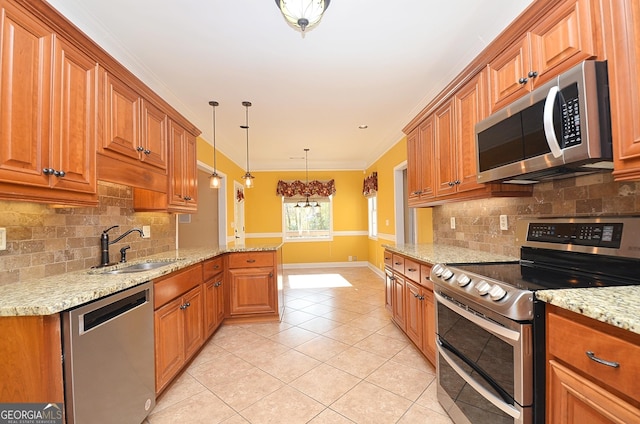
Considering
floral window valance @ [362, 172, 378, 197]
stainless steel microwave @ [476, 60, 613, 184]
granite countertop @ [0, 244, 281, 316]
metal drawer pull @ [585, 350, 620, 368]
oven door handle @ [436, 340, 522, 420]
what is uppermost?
floral window valance @ [362, 172, 378, 197]

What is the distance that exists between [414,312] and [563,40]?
205 cm

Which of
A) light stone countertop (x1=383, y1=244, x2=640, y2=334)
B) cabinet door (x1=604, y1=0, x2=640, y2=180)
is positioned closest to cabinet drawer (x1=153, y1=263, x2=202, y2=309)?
light stone countertop (x1=383, y1=244, x2=640, y2=334)

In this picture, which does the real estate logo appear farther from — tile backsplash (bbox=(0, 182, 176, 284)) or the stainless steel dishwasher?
tile backsplash (bbox=(0, 182, 176, 284))

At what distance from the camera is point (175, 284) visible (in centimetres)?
211

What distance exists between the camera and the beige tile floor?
5.82 feet

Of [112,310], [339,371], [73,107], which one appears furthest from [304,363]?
[73,107]

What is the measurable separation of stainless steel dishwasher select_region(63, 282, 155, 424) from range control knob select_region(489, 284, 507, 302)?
1803 mm

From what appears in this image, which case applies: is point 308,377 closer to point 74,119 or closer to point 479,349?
point 479,349

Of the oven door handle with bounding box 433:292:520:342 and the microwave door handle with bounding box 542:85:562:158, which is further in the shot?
the microwave door handle with bounding box 542:85:562:158

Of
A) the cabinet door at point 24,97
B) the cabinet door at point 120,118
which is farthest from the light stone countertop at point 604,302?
the cabinet door at point 120,118

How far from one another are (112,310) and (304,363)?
1.55 metres

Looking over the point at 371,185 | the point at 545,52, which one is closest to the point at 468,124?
the point at 545,52


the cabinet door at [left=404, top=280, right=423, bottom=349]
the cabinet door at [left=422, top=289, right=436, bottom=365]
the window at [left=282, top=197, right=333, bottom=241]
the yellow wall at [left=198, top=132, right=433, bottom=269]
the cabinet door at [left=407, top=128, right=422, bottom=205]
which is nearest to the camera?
the cabinet door at [left=422, top=289, right=436, bottom=365]

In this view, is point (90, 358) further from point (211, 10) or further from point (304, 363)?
point (211, 10)
